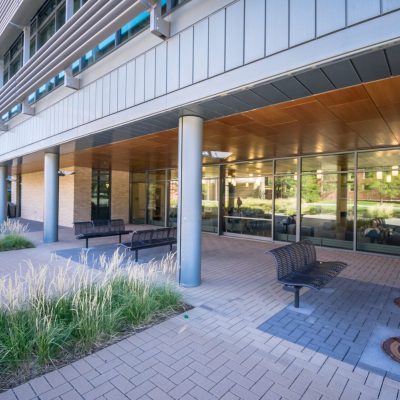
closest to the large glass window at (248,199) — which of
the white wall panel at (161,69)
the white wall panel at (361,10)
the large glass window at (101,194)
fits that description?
the white wall panel at (161,69)

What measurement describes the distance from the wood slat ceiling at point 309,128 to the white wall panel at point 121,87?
1.47 meters

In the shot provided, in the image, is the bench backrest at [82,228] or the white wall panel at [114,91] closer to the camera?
the white wall panel at [114,91]

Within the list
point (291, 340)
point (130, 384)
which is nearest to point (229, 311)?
point (291, 340)

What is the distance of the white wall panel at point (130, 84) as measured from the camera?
20.8ft

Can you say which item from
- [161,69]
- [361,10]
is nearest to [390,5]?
[361,10]

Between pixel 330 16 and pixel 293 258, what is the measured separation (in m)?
3.81

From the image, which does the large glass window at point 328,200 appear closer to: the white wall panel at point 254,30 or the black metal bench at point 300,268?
the black metal bench at point 300,268

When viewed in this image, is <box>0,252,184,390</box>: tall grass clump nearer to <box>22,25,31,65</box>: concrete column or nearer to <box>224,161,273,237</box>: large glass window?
<box>224,161,273,237</box>: large glass window

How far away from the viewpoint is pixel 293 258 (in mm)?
5410

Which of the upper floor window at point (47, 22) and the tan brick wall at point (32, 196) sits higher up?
the upper floor window at point (47, 22)

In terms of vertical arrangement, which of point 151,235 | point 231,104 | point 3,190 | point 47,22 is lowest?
point 151,235

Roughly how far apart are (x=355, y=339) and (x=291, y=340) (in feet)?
2.82

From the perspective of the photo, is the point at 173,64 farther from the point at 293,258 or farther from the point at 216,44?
the point at 293,258

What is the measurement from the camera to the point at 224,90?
4.58 m
